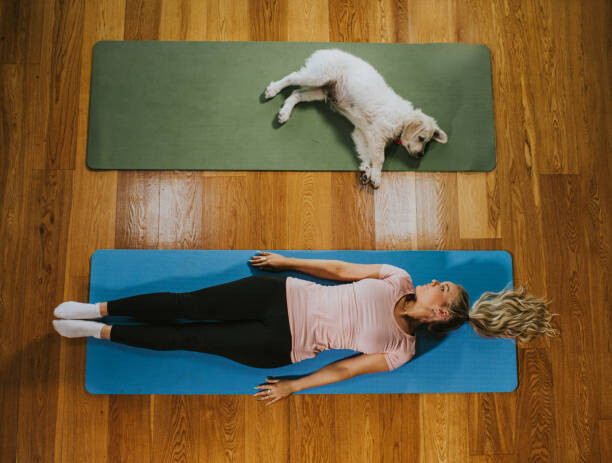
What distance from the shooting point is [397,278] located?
1.52 meters

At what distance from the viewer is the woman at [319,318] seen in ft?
4.77

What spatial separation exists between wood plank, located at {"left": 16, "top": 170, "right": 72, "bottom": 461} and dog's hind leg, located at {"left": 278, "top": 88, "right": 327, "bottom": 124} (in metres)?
1.02

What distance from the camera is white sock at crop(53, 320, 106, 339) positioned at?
1559mm

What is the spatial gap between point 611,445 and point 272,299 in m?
1.71

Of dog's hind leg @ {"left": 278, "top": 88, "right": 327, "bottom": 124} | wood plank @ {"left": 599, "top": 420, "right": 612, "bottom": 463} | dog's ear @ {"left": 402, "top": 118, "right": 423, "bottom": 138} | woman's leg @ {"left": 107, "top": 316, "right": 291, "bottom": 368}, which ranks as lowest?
wood plank @ {"left": 599, "top": 420, "right": 612, "bottom": 463}

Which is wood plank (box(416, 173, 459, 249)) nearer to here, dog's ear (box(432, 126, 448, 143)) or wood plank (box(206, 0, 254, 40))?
dog's ear (box(432, 126, 448, 143))

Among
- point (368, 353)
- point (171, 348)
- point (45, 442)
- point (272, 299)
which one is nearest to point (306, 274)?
point (272, 299)

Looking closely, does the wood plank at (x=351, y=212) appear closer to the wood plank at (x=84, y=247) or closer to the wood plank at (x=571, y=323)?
the wood plank at (x=571, y=323)

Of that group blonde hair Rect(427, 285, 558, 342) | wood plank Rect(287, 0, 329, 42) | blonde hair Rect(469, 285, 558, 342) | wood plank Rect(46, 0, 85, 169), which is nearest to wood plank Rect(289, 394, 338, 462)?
blonde hair Rect(427, 285, 558, 342)

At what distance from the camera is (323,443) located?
1.68m

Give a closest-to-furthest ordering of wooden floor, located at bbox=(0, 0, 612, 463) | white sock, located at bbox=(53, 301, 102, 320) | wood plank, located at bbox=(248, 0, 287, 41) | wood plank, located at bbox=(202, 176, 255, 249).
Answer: white sock, located at bbox=(53, 301, 102, 320)
wooden floor, located at bbox=(0, 0, 612, 463)
wood plank, located at bbox=(202, 176, 255, 249)
wood plank, located at bbox=(248, 0, 287, 41)

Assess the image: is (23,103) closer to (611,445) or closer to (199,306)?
(199,306)

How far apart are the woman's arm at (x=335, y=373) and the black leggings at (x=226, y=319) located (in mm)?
136

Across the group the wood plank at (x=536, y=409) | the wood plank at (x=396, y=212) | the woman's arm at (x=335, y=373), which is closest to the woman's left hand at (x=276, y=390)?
the woman's arm at (x=335, y=373)
